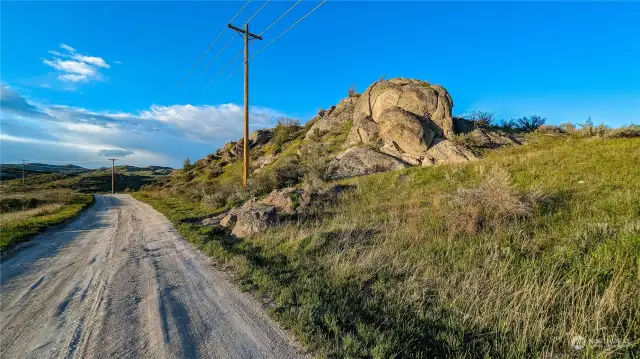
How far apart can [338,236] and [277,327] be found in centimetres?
413

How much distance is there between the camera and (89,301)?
4.87m

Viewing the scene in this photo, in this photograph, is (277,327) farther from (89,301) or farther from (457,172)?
(457,172)

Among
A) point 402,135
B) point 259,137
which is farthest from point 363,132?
point 259,137

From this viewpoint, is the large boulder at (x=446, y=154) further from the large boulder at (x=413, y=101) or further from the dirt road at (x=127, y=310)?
the dirt road at (x=127, y=310)

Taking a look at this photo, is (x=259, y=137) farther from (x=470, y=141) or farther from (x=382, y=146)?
(x=470, y=141)

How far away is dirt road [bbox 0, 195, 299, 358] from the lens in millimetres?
3516

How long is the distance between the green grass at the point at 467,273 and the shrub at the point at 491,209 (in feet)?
0.14

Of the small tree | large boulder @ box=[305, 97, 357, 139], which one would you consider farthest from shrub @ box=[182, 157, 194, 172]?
large boulder @ box=[305, 97, 357, 139]

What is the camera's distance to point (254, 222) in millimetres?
9625

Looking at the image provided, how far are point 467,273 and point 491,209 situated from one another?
3489mm

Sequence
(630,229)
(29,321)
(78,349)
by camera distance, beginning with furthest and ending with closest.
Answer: (630,229)
(29,321)
(78,349)

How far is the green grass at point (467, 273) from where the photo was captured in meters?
3.46

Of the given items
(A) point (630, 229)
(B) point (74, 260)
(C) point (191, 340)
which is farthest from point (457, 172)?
(B) point (74, 260)

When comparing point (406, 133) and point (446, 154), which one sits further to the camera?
point (406, 133)
